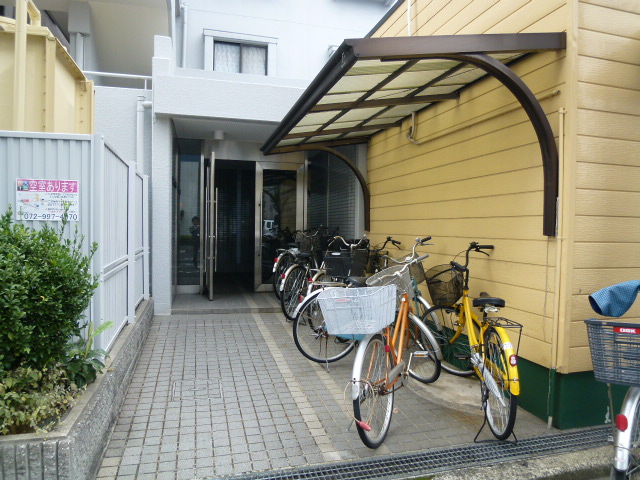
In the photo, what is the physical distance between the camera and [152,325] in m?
6.49

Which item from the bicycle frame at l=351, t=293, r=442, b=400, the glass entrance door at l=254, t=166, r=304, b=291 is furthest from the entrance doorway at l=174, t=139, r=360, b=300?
the bicycle frame at l=351, t=293, r=442, b=400

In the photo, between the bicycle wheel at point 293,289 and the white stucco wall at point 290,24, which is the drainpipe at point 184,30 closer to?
the white stucco wall at point 290,24

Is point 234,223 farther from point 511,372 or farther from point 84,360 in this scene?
point 511,372

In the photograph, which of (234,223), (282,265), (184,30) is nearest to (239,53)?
(184,30)

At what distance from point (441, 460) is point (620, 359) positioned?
1.33 metres

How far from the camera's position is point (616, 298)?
8.80 feet

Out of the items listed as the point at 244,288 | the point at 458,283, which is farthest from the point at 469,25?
the point at 244,288

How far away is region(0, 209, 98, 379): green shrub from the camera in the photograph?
249 cm

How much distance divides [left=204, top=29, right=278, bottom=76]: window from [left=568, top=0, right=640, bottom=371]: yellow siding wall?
8.82 metres

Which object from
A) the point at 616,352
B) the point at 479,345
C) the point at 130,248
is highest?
the point at 130,248

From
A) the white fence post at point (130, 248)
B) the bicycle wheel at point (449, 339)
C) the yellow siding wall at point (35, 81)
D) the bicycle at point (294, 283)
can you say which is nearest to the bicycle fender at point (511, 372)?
the bicycle wheel at point (449, 339)

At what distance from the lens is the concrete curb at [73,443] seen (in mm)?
2367

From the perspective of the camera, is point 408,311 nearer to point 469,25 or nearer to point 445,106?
point 445,106

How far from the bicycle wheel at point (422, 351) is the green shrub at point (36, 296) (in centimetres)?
287
